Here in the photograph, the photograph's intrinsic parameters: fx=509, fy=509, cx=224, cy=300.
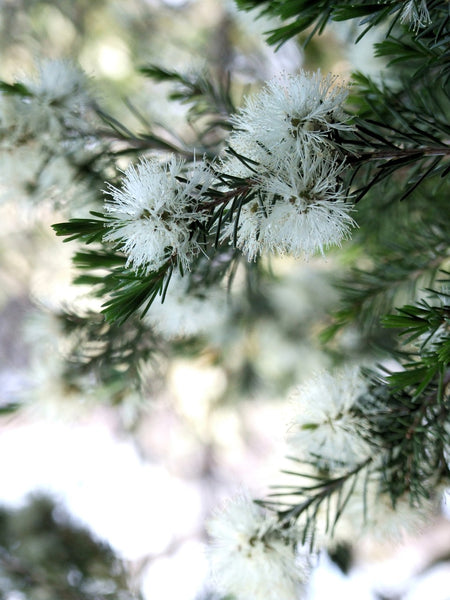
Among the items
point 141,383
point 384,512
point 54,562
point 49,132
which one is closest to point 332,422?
point 384,512

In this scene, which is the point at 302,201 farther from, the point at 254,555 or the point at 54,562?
the point at 54,562

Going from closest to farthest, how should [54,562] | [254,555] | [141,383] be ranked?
[254,555]
[141,383]
[54,562]

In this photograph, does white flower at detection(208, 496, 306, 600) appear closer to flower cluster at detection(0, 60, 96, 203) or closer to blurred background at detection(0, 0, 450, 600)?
blurred background at detection(0, 0, 450, 600)

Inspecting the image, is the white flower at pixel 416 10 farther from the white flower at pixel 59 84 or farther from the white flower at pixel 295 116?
the white flower at pixel 59 84

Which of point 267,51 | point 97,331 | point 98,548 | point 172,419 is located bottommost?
point 172,419

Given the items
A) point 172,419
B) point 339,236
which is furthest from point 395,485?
point 172,419

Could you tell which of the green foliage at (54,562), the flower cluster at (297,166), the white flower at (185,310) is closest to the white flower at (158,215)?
the flower cluster at (297,166)

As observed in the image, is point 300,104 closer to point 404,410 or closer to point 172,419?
point 404,410
